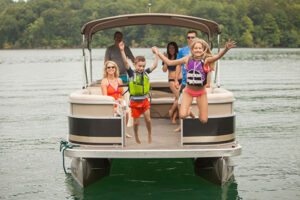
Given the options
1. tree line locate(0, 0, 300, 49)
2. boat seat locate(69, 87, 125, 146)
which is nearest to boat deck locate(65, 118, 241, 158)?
boat seat locate(69, 87, 125, 146)

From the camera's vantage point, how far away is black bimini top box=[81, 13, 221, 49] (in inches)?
333

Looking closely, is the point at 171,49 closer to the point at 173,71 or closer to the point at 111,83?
the point at 173,71

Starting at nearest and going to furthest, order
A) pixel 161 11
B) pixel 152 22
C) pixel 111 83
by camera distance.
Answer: pixel 111 83 < pixel 152 22 < pixel 161 11

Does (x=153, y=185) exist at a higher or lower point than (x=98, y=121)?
lower

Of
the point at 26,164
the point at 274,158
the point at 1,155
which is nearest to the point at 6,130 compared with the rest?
the point at 1,155

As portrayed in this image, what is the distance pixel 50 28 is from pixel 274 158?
10657cm

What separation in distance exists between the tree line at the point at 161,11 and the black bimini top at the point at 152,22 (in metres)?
85.0

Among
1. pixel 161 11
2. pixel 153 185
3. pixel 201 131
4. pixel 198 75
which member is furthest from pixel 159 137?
pixel 161 11

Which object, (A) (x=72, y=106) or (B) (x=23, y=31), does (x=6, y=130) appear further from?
(B) (x=23, y=31)

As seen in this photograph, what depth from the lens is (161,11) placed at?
4112 inches

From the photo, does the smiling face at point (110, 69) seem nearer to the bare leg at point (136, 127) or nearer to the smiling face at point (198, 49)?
the bare leg at point (136, 127)

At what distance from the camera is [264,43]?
10919 centimetres

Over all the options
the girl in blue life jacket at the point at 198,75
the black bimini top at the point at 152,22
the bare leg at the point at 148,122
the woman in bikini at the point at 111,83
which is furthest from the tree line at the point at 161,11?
the girl in blue life jacket at the point at 198,75

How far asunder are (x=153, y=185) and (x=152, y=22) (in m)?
3.13
